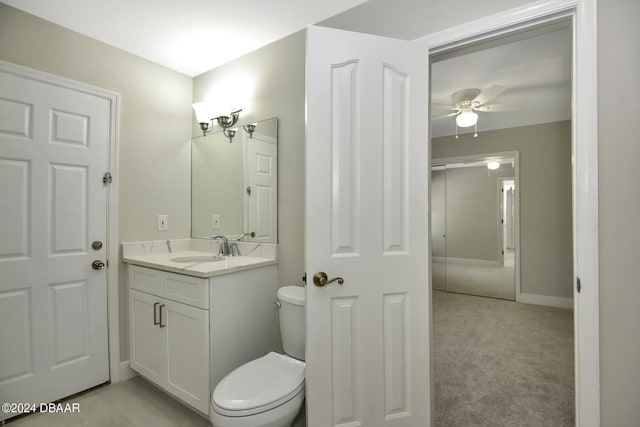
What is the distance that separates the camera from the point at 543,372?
236 cm

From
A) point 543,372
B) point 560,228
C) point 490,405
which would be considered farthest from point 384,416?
point 560,228

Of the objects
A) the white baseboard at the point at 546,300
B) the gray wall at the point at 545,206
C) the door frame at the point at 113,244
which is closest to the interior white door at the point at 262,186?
the door frame at the point at 113,244

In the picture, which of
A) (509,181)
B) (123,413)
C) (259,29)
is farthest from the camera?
(509,181)

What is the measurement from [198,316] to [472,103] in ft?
11.8

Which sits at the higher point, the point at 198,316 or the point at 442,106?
the point at 442,106

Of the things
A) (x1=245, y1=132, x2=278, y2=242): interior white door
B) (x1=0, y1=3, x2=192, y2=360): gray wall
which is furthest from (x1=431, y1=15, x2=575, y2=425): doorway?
(x1=0, y1=3, x2=192, y2=360): gray wall

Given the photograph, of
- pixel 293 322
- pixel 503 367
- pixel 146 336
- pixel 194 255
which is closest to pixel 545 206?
pixel 503 367

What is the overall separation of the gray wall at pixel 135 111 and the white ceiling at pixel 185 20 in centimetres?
11

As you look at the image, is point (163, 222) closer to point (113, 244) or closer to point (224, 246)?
point (113, 244)

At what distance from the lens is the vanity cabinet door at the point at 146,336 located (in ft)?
6.47

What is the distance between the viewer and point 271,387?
4.61 feet

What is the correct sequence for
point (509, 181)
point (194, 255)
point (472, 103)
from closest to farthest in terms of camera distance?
1. point (194, 255)
2. point (472, 103)
3. point (509, 181)

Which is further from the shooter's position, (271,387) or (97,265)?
(97,265)

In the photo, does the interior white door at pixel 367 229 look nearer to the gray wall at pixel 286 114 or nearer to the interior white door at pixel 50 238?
the gray wall at pixel 286 114
